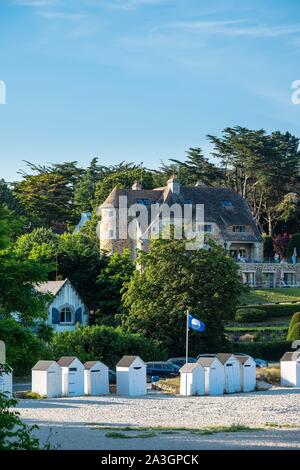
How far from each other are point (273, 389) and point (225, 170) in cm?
5467

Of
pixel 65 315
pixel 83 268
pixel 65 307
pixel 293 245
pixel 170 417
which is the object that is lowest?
pixel 170 417

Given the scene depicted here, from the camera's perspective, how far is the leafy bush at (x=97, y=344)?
170 feet

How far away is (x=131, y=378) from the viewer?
4547cm

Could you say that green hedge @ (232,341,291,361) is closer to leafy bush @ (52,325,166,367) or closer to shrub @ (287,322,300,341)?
shrub @ (287,322,300,341)

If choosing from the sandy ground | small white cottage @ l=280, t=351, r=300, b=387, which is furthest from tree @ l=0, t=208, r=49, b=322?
small white cottage @ l=280, t=351, r=300, b=387

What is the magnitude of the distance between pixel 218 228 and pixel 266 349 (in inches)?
986

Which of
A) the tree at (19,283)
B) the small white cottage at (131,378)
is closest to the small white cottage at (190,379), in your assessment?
the small white cottage at (131,378)

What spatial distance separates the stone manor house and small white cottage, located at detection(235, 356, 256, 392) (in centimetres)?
3183

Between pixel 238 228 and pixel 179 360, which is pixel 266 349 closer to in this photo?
pixel 179 360

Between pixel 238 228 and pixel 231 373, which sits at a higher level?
pixel 238 228

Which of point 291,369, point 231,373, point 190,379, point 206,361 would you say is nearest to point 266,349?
point 291,369

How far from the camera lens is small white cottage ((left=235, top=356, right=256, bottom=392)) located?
48650mm
